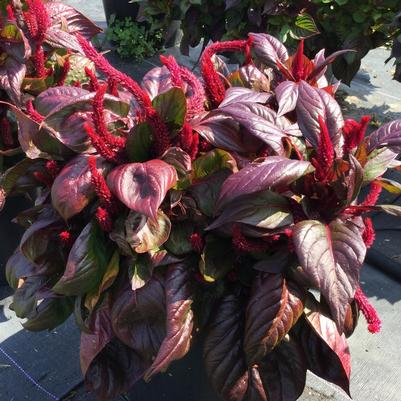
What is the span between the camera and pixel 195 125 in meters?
1.37

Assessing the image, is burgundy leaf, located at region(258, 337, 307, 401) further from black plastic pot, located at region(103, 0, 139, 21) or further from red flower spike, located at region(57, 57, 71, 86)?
black plastic pot, located at region(103, 0, 139, 21)

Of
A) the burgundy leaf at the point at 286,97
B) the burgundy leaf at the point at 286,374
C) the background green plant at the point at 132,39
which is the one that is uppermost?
the burgundy leaf at the point at 286,97

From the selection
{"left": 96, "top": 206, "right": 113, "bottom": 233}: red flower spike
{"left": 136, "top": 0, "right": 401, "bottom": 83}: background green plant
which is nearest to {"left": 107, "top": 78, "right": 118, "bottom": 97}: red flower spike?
{"left": 96, "top": 206, "right": 113, "bottom": 233}: red flower spike

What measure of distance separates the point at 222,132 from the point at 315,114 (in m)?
0.23

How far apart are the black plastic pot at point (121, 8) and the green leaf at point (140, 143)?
4562 millimetres

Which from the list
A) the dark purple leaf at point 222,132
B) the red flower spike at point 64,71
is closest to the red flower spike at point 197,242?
the dark purple leaf at point 222,132

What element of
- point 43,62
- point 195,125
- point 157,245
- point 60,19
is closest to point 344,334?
point 157,245

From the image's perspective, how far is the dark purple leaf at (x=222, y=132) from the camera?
1349mm

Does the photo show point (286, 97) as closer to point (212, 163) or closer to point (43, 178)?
point (212, 163)

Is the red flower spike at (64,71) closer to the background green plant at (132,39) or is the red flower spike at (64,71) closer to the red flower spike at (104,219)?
the red flower spike at (104,219)

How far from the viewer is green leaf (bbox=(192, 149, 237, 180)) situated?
1.37m

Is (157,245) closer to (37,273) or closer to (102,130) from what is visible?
(102,130)

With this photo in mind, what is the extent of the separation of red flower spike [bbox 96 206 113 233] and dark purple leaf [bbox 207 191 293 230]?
0.27 meters

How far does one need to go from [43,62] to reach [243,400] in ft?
4.46
